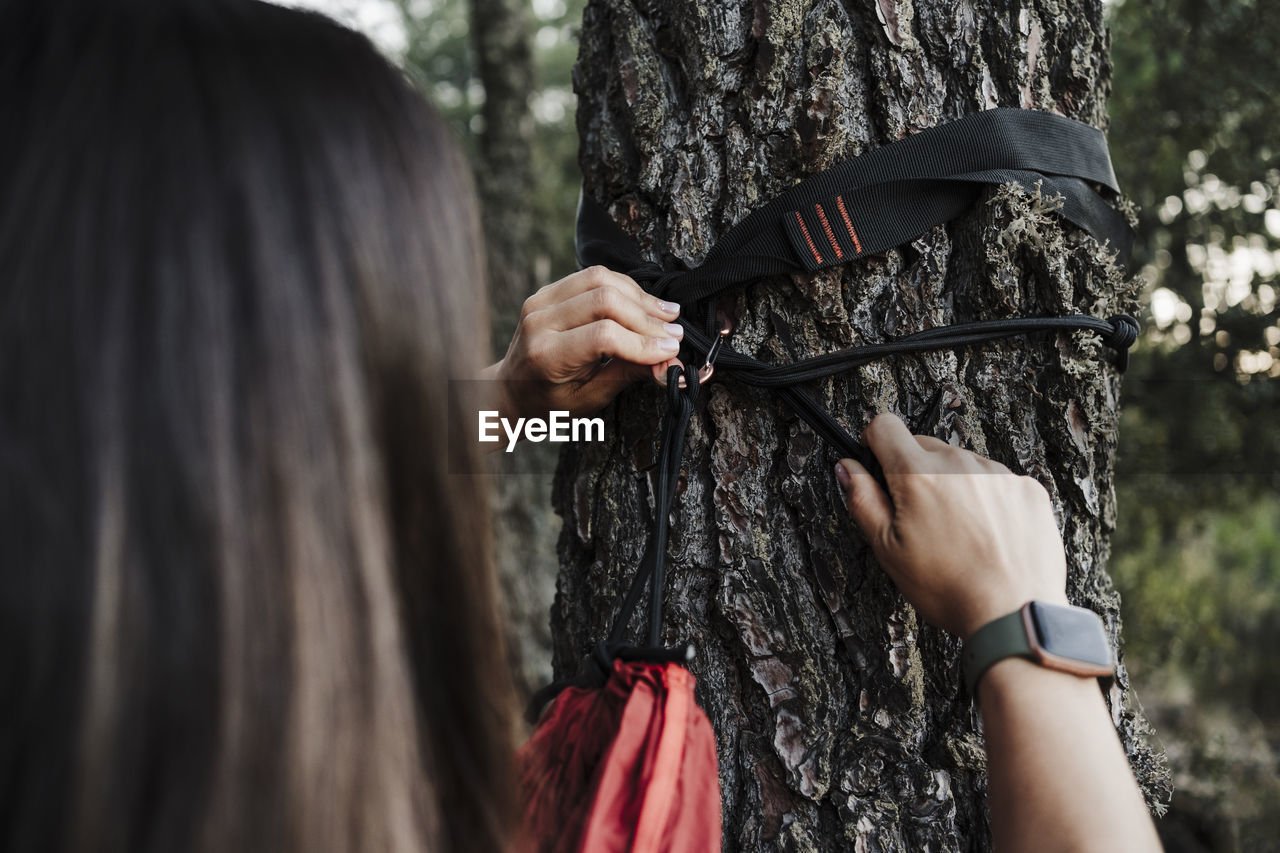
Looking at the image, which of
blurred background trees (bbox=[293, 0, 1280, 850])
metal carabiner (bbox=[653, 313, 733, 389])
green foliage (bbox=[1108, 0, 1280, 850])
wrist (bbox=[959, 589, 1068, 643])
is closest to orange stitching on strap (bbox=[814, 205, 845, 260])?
metal carabiner (bbox=[653, 313, 733, 389])

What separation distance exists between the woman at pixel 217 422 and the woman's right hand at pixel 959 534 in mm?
581

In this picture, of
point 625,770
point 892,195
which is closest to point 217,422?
point 625,770

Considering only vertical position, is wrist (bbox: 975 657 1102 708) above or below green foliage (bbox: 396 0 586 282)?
below

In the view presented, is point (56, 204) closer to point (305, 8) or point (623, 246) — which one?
point (305, 8)

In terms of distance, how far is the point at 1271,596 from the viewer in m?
7.96

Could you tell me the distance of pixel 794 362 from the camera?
1215 mm

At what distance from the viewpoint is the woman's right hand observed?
39.2 inches

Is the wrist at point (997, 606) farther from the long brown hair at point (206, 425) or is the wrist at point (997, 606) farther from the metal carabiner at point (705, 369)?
the long brown hair at point (206, 425)

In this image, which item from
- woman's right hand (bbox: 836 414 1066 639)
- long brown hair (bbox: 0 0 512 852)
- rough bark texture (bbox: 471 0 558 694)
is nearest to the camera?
long brown hair (bbox: 0 0 512 852)

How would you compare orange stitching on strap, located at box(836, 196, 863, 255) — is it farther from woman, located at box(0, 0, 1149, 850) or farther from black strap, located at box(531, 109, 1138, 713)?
woman, located at box(0, 0, 1149, 850)

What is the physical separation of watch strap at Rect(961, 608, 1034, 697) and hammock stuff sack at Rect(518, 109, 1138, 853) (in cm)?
27

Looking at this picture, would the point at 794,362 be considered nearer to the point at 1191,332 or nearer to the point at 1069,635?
the point at 1069,635

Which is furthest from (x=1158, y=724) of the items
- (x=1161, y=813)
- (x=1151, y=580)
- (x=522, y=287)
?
(x=1161, y=813)

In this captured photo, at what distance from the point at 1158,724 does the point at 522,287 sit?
6062mm
